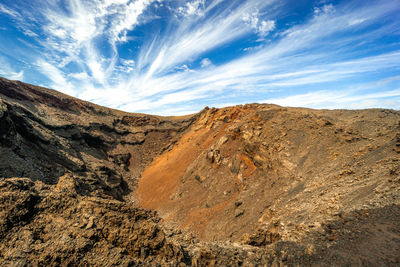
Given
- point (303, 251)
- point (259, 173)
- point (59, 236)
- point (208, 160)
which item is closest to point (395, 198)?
point (303, 251)

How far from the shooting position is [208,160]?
2047cm

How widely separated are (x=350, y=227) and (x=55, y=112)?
33.4 metres

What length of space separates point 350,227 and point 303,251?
1993 millimetres

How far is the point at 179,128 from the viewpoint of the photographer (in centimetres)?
3888

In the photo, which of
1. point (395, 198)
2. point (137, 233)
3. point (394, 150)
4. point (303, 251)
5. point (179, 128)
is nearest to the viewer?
point (137, 233)

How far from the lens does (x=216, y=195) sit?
629 inches

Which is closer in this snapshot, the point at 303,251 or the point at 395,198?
the point at 303,251

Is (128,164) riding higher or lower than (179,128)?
lower

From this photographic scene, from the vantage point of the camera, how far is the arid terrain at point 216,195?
15.6 ft

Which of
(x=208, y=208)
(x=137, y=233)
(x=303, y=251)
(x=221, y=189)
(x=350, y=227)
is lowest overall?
(x=208, y=208)

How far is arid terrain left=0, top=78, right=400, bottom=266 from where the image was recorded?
4.75 metres

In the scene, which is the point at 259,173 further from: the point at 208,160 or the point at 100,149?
the point at 100,149

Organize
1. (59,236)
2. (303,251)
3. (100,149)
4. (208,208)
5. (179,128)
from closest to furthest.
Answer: (59,236)
(303,251)
(208,208)
(100,149)
(179,128)

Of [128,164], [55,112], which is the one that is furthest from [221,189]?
[55,112]
